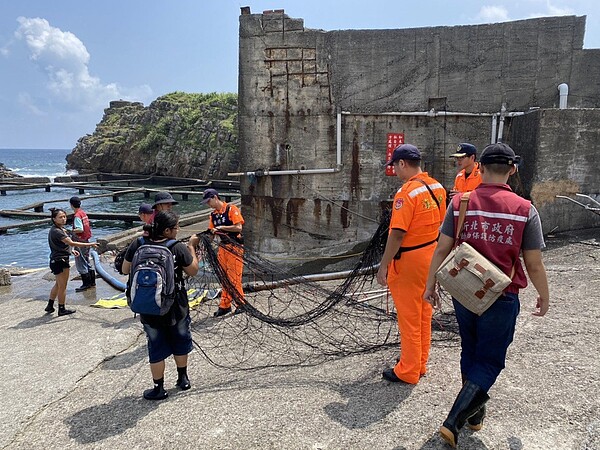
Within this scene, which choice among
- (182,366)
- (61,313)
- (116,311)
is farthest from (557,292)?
(61,313)

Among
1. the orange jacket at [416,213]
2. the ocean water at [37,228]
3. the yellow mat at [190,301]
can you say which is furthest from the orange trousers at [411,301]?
the ocean water at [37,228]

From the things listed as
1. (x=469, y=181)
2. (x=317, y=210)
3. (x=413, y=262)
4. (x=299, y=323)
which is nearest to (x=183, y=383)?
(x=299, y=323)

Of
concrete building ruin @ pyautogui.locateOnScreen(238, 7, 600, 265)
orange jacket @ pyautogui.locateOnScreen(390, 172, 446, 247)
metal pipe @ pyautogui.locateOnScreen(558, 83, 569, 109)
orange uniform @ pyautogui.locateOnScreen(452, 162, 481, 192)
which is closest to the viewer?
orange jacket @ pyautogui.locateOnScreen(390, 172, 446, 247)

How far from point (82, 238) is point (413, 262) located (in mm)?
7001

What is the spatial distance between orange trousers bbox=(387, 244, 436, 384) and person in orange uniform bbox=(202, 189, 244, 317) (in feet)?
7.82

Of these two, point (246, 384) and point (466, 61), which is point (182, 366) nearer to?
point (246, 384)

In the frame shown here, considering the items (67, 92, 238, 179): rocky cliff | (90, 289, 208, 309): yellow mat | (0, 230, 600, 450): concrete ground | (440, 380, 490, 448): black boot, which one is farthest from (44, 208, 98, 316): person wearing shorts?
(67, 92, 238, 179): rocky cliff

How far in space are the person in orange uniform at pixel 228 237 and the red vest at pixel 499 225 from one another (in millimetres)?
3218

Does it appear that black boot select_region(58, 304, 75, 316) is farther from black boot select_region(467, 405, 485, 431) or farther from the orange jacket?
black boot select_region(467, 405, 485, 431)

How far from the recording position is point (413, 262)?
332 cm

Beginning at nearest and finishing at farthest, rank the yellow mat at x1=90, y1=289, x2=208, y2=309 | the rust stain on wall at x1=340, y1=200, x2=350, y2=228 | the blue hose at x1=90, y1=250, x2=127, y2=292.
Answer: the yellow mat at x1=90, y1=289, x2=208, y2=309, the blue hose at x1=90, y1=250, x2=127, y2=292, the rust stain on wall at x1=340, y1=200, x2=350, y2=228

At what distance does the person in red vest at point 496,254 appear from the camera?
2498 mm

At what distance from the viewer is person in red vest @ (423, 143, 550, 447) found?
2498 millimetres

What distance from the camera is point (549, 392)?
3232 millimetres
